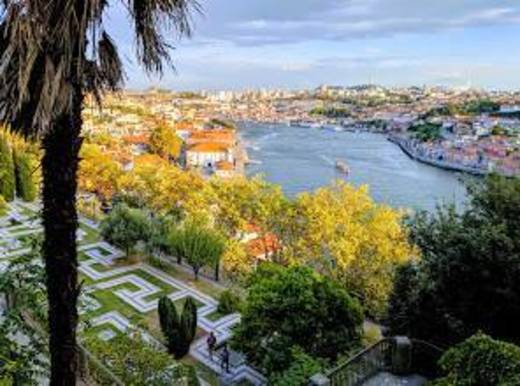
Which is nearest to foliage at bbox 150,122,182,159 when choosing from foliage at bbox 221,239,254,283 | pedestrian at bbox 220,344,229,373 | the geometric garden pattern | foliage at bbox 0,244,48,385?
the geometric garden pattern

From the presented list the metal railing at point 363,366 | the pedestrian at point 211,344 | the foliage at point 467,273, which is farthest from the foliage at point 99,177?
the metal railing at point 363,366

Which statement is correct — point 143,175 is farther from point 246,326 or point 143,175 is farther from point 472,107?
point 472,107

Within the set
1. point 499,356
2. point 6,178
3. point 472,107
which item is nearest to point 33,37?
point 499,356

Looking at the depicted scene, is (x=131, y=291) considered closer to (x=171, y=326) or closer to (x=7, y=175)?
(x=171, y=326)

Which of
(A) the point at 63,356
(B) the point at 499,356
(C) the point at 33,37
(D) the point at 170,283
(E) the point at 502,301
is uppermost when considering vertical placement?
(C) the point at 33,37

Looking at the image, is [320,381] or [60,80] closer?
[60,80]

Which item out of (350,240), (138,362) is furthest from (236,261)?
(138,362)

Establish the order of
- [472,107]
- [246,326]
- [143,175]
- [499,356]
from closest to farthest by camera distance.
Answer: [499,356] → [246,326] → [143,175] → [472,107]
